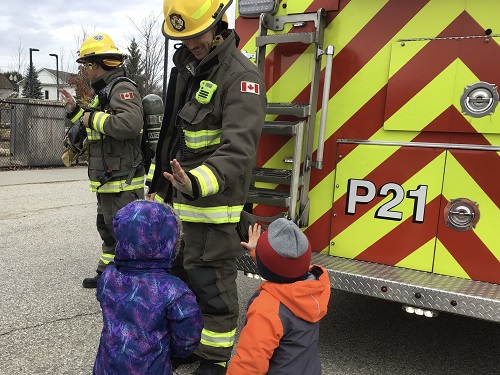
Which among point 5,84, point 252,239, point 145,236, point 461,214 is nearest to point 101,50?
point 252,239

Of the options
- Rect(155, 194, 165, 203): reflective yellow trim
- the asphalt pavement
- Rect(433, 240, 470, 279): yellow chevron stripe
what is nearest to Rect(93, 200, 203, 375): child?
Rect(155, 194, 165, 203): reflective yellow trim

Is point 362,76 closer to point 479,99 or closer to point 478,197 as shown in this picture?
point 479,99

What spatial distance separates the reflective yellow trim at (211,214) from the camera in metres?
2.31

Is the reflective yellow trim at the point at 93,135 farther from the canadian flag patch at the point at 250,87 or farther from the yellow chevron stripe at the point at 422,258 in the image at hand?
the yellow chevron stripe at the point at 422,258

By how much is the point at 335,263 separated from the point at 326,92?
100 cm

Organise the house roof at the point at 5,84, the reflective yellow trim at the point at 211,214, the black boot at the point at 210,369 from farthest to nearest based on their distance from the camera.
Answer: the house roof at the point at 5,84 → the black boot at the point at 210,369 → the reflective yellow trim at the point at 211,214

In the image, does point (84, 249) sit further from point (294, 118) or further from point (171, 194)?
point (294, 118)

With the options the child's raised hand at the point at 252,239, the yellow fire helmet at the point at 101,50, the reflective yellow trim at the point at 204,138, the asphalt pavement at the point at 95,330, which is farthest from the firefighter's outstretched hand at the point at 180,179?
the yellow fire helmet at the point at 101,50

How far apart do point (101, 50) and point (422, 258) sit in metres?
2.80

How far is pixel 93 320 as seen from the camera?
3.32 m

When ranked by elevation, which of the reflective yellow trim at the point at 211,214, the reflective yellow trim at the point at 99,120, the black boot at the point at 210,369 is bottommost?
the black boot at the point at 210,369

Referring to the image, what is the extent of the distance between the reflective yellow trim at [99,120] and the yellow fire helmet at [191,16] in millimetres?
1372

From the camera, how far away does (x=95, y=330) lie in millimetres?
3170

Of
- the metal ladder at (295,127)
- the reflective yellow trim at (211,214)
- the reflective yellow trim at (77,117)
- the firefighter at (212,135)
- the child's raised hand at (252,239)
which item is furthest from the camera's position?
the reflective yellow trim at (77,117)
